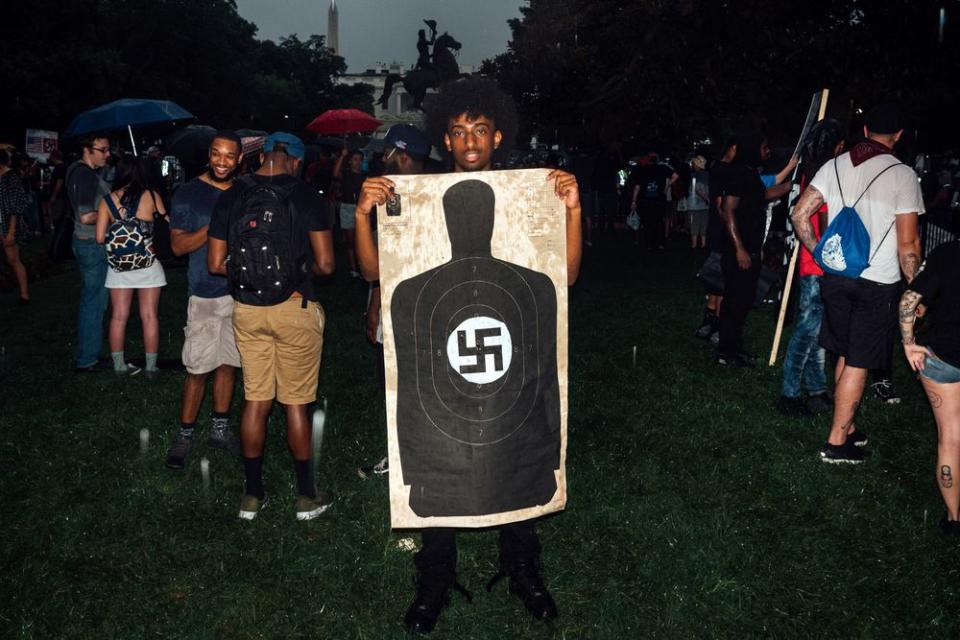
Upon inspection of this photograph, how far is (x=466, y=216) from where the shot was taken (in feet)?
10.8

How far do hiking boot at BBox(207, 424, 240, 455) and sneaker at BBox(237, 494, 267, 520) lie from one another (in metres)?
0.98

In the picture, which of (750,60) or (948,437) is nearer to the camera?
(948,437)

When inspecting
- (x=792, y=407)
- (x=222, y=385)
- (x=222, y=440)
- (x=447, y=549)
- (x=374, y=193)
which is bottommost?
(x=447, y=549)

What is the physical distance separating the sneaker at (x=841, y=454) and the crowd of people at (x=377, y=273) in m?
0.01

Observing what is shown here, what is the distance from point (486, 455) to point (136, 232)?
4461 millimetres

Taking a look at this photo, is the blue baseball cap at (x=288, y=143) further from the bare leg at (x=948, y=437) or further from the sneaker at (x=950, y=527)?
the sneaker at (x=950, y=527)

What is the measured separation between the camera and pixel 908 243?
474 cm

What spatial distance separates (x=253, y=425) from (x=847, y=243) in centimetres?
373

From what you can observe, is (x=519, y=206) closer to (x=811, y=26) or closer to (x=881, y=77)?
(x=881, y=77)

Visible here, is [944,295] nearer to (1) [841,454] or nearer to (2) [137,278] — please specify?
(1) [841,454]

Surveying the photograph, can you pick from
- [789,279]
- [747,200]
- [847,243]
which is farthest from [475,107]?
[789,279]

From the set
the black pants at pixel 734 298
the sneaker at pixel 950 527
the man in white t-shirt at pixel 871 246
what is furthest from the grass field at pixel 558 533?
the man in white t-shirt at pixel 871 246

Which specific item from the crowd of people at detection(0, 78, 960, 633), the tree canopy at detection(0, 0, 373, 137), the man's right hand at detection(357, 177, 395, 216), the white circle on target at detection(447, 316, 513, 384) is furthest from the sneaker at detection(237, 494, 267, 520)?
the tree canopy at detection(0, 0, 373, 137)

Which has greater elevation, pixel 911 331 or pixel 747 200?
pixel 747 200
